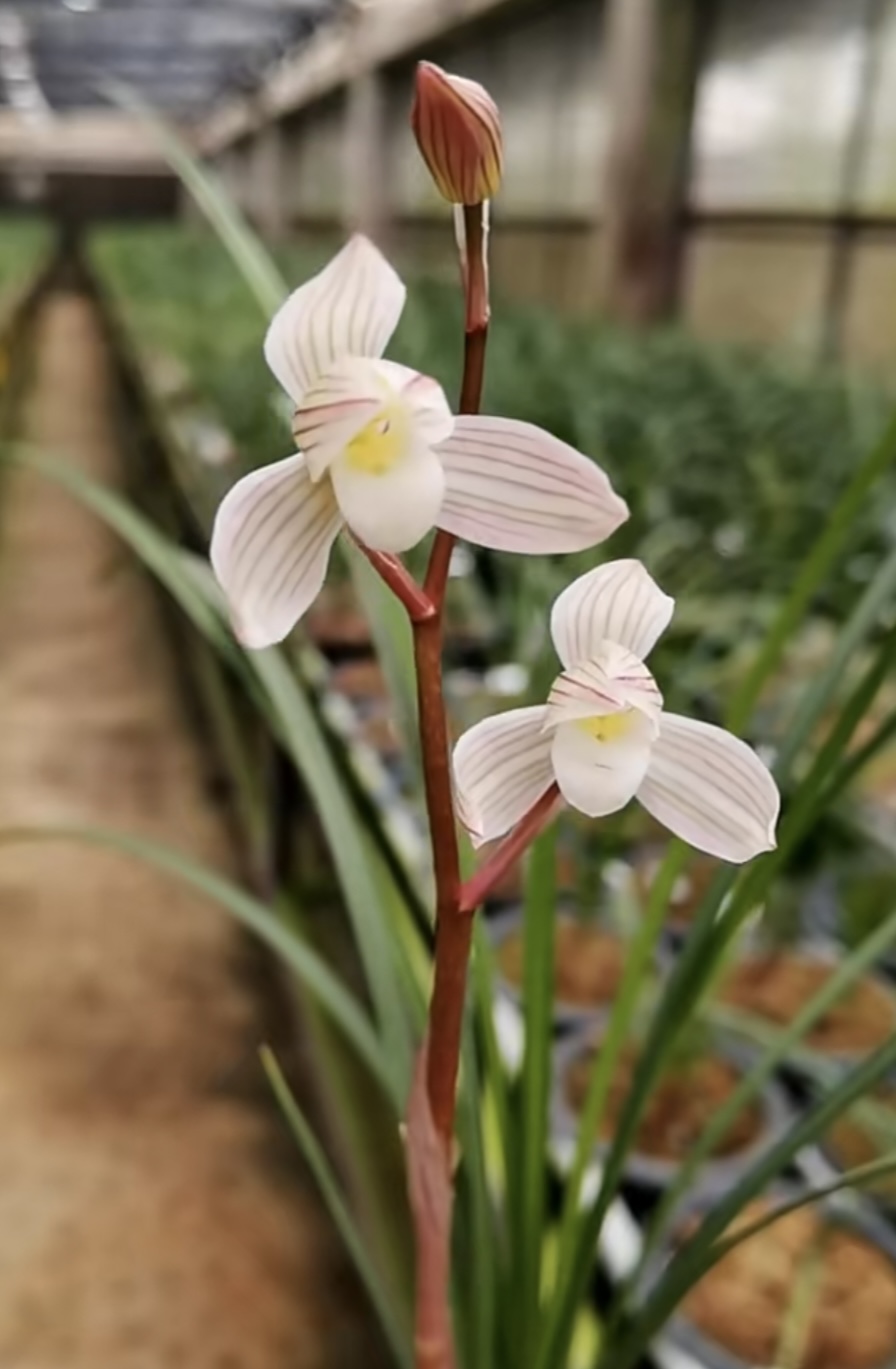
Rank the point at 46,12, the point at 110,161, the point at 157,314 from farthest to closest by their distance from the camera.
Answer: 1. the point at 110,161
2. the point at 46,12
3. the point at 157,314

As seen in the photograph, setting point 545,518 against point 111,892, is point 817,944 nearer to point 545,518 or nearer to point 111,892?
point 545,518

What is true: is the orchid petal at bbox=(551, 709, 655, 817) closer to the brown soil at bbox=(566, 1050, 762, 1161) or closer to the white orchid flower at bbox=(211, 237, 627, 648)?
the white orchid flower at bbox=(211, 237, 627, 648)

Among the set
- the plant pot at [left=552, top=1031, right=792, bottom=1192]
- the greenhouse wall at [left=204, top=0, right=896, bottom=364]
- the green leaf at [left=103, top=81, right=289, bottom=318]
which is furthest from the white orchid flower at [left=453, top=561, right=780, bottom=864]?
the greenhouse wall at [left=204, top=0, right=896, bottom=364]

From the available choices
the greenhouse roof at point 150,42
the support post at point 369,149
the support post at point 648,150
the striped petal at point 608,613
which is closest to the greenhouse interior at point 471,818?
the striped petal at point 608,613

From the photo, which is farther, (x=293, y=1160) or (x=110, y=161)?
(x=110, y=161)

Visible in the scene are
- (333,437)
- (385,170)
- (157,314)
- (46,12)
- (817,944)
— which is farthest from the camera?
(46,12)

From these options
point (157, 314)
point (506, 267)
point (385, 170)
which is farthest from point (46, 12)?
point (157, 314)
